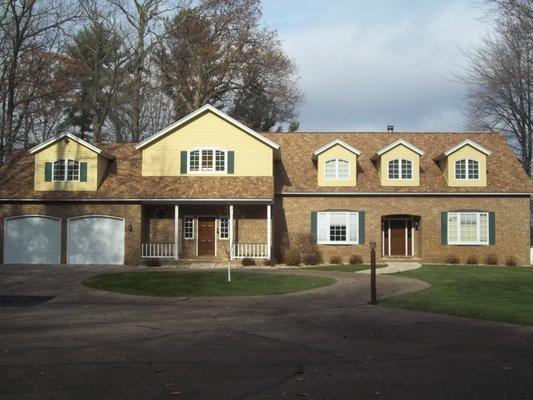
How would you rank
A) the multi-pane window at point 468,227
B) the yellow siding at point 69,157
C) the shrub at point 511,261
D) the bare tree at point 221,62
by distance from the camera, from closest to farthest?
the yellow siding at point 69,157
the shrub at point 511,261
the multi-pane window at point 468,227
the bare tree at point 221,62

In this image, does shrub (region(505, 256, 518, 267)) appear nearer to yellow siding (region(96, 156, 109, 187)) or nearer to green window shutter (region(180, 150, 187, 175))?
green window shutter (region(180, 150, 187, 175))

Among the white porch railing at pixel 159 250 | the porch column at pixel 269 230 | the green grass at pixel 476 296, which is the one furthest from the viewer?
the white porch railing at pixel 159 250

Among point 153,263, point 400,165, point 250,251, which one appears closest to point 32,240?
point 153,263

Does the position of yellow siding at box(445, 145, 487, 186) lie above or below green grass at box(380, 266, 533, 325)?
above

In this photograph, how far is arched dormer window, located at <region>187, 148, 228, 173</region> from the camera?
97.9 feet

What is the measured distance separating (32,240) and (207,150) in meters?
9.16

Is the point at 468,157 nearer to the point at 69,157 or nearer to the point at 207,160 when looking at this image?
the point at 207,160

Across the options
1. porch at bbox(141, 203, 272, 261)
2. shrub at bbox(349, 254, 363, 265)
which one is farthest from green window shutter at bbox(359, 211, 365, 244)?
porch at bbox(141, 203, 272, 261)

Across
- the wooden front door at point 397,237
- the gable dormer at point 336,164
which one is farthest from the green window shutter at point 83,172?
the wooden front door at point 397,237

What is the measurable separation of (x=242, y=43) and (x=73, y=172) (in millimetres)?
18569

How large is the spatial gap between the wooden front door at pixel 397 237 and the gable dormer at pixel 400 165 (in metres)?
2.34

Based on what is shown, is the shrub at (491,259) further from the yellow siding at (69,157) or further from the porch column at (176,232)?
the yellow siding at (69,157)

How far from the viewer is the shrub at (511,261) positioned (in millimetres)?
29391

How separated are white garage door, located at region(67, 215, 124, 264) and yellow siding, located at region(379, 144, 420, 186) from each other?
12880mm
